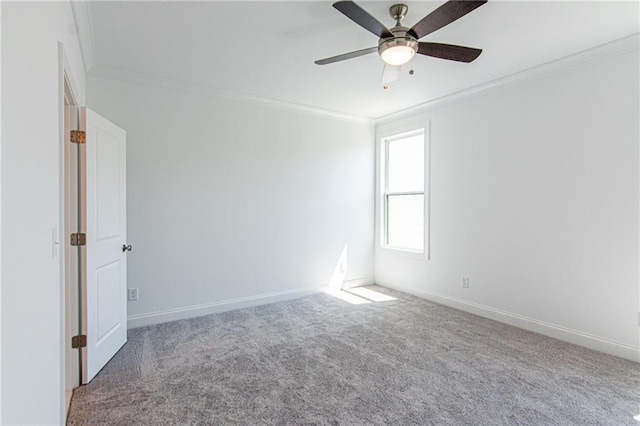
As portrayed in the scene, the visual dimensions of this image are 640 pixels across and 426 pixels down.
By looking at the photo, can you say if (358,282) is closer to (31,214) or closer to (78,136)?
(78,136)

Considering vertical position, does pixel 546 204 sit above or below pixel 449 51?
below

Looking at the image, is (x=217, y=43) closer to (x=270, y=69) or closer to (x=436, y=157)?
(x=270, y=69)

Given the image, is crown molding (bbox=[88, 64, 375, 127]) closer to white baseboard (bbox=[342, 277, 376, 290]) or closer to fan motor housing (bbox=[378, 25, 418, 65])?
fan motor housing (bbox=[378, 25, 418, 65])

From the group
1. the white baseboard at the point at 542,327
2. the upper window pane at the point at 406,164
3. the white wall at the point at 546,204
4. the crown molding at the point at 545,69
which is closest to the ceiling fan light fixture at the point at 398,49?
the crown molding at the point at 545,69

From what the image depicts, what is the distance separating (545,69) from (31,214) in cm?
401

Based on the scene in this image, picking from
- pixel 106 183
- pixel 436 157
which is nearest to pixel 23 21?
pixel 106 183

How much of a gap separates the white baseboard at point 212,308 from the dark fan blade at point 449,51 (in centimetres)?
320

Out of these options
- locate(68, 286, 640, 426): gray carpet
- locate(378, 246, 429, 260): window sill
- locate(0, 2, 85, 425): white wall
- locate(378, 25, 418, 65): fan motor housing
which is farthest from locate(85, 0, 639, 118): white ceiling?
locate(68, 286, 640, 426): gray carpet

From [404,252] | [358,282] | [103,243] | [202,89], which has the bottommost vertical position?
[358,282]

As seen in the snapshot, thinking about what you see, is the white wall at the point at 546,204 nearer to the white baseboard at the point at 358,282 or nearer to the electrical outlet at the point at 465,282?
the electrical outlet at the point at 465,282

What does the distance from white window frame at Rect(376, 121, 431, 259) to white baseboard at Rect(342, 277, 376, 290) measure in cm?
52

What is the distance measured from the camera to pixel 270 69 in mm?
3346

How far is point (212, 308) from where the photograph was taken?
13.0 ft

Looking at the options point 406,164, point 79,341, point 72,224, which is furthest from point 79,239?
point 406,164
